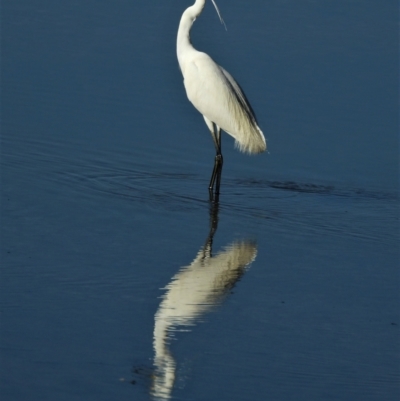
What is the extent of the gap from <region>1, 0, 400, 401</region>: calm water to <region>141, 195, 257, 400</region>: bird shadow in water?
0.04 ft

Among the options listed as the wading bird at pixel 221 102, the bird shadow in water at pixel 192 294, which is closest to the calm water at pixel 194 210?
the bird shadow in water at pixel 192 294

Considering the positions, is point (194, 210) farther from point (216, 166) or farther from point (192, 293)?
point (192, 293)

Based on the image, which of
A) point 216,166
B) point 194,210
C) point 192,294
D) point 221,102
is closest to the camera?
point 192,294

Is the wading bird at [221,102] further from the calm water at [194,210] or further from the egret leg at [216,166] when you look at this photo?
the calm water at [194,210]

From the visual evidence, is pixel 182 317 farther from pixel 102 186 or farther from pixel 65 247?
pixel 102 186

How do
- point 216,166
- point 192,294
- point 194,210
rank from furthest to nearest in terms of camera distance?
point 216,166
point 194,210
point 192,294

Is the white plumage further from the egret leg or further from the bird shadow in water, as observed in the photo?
the bird shadow in water

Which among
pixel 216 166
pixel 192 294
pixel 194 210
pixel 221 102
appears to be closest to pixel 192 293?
pixel 192 294

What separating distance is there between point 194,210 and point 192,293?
1929 mm

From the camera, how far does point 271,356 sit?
17.1 feet

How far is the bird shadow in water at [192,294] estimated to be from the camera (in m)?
4.91

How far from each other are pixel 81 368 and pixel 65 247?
188 centimetres

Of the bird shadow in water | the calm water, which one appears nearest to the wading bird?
the calm water

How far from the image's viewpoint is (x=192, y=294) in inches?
235
